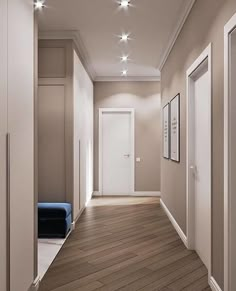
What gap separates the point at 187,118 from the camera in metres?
3.65

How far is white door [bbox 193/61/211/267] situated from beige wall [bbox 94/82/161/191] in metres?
3.92

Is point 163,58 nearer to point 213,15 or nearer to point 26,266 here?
point 213,15

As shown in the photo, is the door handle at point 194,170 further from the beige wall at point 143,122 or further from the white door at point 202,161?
the beige wall at point 143,122

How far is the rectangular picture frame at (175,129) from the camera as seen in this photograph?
4.25m

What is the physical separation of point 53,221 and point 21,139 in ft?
6.89

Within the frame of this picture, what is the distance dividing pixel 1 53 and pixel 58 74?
2.71m

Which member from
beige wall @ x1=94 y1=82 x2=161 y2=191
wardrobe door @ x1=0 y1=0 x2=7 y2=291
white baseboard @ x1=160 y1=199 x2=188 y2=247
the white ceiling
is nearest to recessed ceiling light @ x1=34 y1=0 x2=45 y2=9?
the white ceiling

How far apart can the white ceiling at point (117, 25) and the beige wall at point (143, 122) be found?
1462 mm

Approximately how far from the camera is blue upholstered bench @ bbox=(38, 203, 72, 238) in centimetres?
404

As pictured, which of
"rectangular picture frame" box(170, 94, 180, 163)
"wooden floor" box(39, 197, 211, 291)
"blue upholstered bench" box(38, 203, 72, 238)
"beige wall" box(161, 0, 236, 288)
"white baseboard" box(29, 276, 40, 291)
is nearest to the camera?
"beige wall" box(161, 0, 236, 288)

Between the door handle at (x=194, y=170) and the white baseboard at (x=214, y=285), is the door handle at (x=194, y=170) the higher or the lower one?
the higher one

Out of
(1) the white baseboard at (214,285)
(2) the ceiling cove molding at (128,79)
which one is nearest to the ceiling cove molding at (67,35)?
(2) the ceiling cove molding at (128,79)

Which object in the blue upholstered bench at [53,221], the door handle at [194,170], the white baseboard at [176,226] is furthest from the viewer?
the blue upholstered bench at [53,221]

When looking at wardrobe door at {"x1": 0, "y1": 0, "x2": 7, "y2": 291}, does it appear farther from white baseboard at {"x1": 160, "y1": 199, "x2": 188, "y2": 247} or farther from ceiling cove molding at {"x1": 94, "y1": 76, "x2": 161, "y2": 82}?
ceiling cove molding at {"x1": 94, "y1": 76, "x2": 161, "y2": 82}
